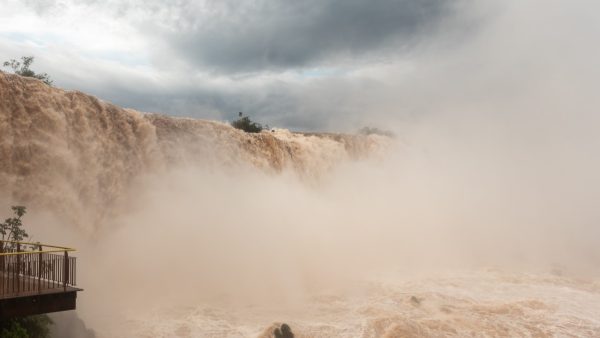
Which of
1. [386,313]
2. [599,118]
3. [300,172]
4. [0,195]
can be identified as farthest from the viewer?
[599,118]

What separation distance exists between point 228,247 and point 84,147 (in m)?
6.87

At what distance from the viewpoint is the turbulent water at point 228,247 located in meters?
13.5

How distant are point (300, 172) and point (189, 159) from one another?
830 cm

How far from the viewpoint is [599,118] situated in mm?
49375

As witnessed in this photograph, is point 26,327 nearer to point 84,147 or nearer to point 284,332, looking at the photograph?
point 284,332

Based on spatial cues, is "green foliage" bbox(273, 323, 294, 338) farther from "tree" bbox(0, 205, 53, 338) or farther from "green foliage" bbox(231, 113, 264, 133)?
"green foliage" bbox(231, 113, 264, 133)

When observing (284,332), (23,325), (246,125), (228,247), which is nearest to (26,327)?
(23,325)

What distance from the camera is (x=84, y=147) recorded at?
1530 cm

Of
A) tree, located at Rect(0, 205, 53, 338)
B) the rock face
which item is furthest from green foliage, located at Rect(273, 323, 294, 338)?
the rock face

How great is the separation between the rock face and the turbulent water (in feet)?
0.15

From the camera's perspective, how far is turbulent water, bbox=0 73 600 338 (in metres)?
13.5

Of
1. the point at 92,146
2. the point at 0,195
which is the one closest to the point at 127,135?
the point at 92,146

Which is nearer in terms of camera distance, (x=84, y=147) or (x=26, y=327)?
(x=26, y=327)

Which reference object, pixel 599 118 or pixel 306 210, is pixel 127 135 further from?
pixel 599 118
